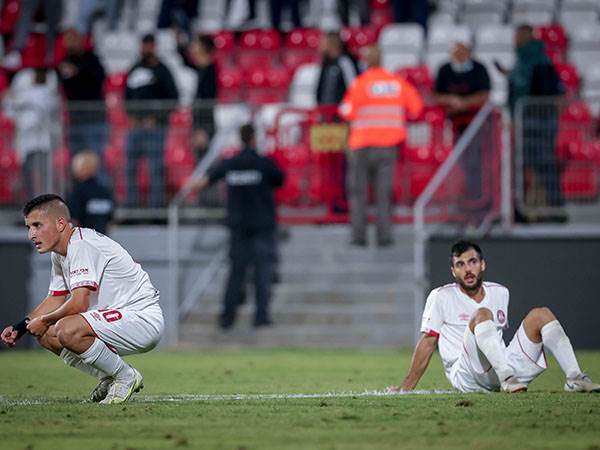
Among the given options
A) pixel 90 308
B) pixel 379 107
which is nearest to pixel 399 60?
pixel 379 107

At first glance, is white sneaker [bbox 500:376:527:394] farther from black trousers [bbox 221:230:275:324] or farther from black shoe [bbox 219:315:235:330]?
black shoe [bbox 219:315:235:330]

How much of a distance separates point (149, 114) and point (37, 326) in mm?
9196

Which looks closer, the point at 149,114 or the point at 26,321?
the point at 26,321

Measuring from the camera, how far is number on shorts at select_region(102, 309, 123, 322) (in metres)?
9.26

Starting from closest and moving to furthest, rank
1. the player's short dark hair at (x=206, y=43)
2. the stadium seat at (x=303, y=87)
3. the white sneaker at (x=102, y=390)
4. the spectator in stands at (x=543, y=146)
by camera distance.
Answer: the white sneaker at (x=102, y=390) < the spectator in stands at (x=543, y=146) < the player's short dark hair at (x=206, y=43) < the stadium seat at (x=303, y=87)

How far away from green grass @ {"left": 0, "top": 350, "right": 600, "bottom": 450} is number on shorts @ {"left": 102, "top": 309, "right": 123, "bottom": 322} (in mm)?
556

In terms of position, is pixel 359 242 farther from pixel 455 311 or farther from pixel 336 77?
pixel 455 311

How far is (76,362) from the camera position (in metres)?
9.24

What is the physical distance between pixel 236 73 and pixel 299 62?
0.95 metres

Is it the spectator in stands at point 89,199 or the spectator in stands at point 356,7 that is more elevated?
the spectator in stands at point 356,7

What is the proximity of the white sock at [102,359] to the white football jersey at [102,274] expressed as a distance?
14.5 inches

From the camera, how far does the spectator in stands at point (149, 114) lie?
698 inches

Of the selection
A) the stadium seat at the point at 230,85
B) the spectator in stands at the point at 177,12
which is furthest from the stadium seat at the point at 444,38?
the spectator in stands at the point at 177,12

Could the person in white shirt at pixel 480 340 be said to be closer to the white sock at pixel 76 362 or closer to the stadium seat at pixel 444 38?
the white sock at pixel 76 362
